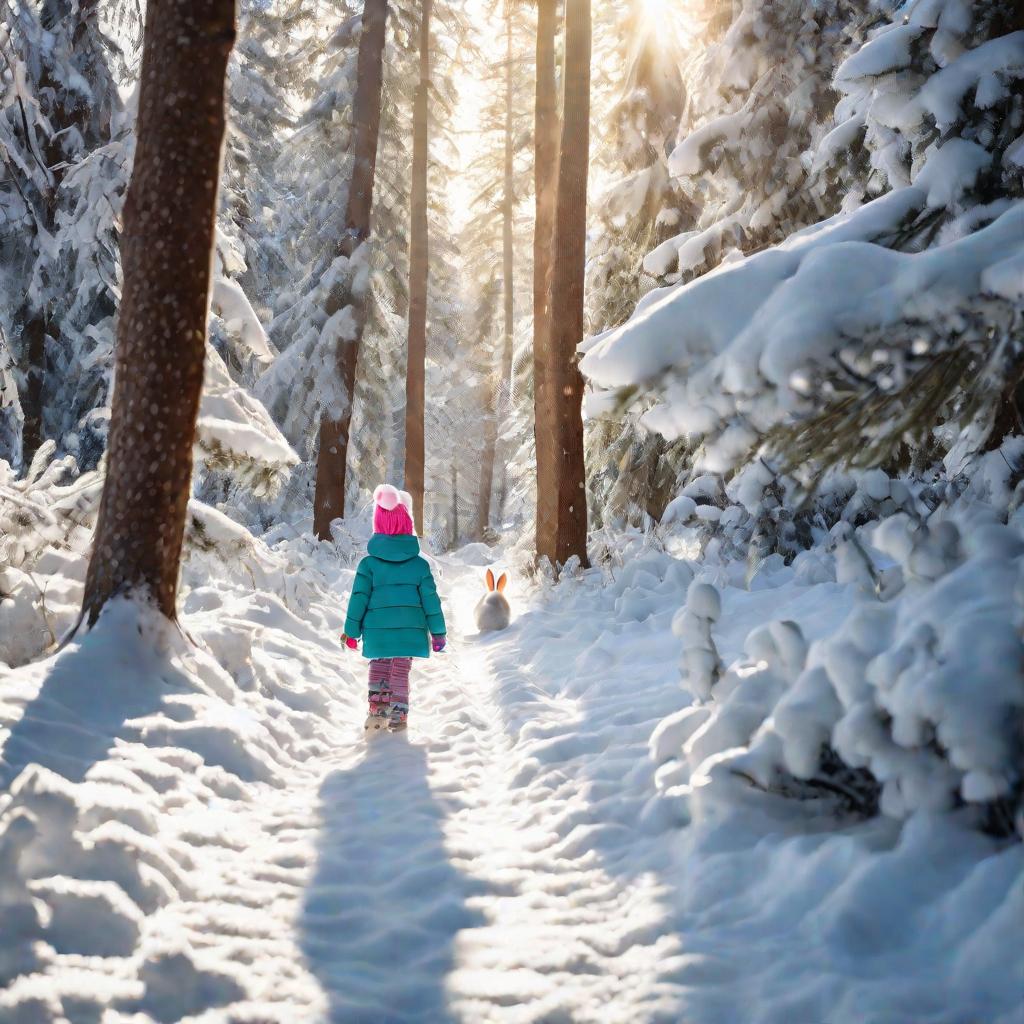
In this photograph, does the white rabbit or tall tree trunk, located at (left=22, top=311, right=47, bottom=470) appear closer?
the white rabbit

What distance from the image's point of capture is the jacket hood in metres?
5.98

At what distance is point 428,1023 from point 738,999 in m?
0.94

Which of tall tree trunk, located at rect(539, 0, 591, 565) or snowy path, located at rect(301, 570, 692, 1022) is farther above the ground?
tall tree trunk, located at rect(539, 0, 591, 565)

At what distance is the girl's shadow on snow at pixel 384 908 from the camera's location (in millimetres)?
2502

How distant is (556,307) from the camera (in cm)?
1111

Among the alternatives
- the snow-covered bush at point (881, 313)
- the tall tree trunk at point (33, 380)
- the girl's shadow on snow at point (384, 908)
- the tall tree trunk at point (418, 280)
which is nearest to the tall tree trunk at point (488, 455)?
the tall tree trunk at point (418, 280)

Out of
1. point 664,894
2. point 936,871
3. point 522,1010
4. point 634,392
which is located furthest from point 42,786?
point 936,871

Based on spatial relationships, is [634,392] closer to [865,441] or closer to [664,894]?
[865,441]

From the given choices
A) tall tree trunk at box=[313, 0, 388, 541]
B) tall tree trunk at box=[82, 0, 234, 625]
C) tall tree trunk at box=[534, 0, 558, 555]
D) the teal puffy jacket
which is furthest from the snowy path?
tall tree trunk at box=[313, 0, 388, 541]

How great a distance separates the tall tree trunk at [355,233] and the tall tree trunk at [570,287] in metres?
6.13

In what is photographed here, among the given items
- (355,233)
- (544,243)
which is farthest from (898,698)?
(355,233)

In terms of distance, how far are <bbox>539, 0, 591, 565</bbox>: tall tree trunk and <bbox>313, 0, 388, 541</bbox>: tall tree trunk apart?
6.13 metres

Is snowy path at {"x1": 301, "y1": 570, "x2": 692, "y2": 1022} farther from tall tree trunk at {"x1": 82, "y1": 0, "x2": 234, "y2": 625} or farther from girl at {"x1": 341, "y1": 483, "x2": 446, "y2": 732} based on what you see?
tall tree trunk at {"x1": 82, "y1": 0, "x2": 234, "y2": 625}

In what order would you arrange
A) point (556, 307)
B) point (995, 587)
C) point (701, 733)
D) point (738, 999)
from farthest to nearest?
1. point (556, 307)
2. point (701, 733)
3. point (995, 587)
4. point (738, 999)
